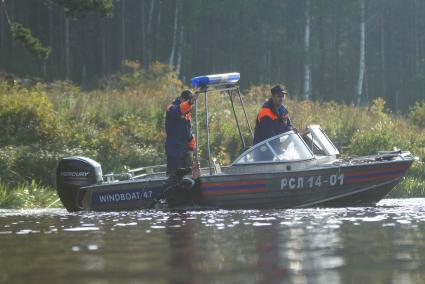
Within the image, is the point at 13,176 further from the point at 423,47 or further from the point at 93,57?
the point at 423,47

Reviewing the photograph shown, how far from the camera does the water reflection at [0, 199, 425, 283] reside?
8.72 meters

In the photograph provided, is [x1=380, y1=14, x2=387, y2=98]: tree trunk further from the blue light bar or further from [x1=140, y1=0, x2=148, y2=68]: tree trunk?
the blue light bar

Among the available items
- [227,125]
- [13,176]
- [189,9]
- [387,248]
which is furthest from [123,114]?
[189,9]

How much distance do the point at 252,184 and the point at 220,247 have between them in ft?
22.0

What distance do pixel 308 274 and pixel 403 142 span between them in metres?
18.7

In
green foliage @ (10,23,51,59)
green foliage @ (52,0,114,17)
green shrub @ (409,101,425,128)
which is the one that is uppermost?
green foliage @ (52,0,114,17)

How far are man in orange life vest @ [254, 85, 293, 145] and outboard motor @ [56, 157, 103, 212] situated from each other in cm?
281

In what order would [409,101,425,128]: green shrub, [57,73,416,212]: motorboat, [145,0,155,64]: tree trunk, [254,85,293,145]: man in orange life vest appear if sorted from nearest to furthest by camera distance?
[57,73,416,212]: motorboat → [254,85,293,145]: man in orange life vest → [409,101,425,128]: green shrub → [145,0,155,64]: tree trunk

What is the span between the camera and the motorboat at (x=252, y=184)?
17750 mm

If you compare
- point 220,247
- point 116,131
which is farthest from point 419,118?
point 220,247

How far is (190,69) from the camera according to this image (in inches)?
2480

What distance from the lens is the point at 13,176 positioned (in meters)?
22.0

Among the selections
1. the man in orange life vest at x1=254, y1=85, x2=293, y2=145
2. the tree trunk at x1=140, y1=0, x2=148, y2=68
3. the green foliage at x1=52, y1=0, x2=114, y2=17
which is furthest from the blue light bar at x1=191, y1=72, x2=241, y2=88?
the tree trunk at x1=140, y1=0, x2=148, y2=68

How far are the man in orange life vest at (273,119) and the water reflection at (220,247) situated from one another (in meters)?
2.05
